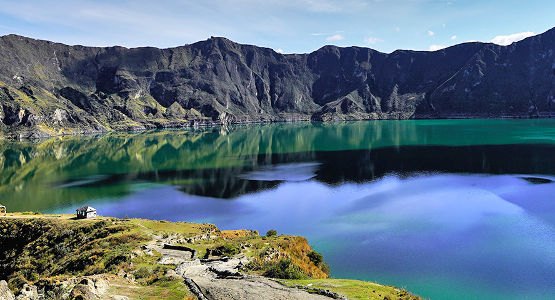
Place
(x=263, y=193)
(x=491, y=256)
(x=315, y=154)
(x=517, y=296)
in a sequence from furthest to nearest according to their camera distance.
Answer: (x=315, y=154)
(x=263, y=193)
(x=491, y=256)
(x=517, y=296)

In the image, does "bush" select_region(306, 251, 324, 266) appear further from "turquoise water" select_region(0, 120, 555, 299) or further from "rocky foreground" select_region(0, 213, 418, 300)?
"turquoise water" select_region(0, 120, 555, 299)

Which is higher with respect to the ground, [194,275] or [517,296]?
[194,275]

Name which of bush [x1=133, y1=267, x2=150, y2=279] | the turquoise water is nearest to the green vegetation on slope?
the turquoise water

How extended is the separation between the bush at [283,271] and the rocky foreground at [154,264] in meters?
0.10

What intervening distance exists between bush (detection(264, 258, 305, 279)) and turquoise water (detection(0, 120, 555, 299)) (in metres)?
11.6

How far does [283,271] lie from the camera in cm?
3694

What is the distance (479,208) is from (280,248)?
50743 millimetres

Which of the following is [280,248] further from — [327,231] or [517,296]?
[517,296]

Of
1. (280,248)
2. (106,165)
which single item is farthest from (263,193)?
(106,165)

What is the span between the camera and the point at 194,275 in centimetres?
3547

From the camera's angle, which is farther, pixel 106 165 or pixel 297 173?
pixel 106 165

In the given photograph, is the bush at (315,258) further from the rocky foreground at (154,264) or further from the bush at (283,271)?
the bush at (283,271)

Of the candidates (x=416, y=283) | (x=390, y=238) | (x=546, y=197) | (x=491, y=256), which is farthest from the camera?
(x=546, y=197)

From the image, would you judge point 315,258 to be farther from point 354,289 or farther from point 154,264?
point 154,264
